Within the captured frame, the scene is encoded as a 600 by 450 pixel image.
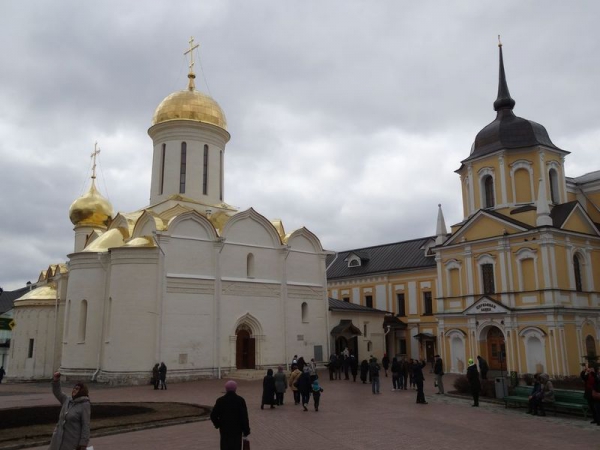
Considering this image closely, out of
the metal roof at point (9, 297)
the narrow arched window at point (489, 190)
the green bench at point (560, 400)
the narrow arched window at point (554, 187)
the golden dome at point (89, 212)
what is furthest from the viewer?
the metal roof at point (9, 297)

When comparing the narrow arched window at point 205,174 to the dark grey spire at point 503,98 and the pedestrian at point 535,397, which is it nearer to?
the dark grey spire at point 503,98

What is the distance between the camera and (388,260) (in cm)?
4409

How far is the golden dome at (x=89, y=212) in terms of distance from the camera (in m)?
34.3

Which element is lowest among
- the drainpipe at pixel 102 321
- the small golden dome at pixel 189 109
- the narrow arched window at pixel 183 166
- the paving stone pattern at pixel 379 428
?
the paving stone pattern at pixel 379 428

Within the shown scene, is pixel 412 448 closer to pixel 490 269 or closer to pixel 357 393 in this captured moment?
pixel 357 393

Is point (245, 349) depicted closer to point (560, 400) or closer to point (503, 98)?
point (560, 400)

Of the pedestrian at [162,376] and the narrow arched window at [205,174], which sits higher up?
the narrow arched window at [205,174]

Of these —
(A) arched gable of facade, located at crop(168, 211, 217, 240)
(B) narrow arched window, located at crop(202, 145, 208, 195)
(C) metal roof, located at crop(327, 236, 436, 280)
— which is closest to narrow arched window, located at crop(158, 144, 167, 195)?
(B) narrow arched window, located at crop(202, 145, 208, 195)

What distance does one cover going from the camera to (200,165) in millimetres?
30641

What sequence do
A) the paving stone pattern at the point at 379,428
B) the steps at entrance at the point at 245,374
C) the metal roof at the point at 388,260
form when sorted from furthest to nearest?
the metal roof at the point at 388,260, the steps at entrance at the point at 245,374, the paving stone pattern at the point at 379,428

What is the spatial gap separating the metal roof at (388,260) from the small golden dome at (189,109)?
1898cm

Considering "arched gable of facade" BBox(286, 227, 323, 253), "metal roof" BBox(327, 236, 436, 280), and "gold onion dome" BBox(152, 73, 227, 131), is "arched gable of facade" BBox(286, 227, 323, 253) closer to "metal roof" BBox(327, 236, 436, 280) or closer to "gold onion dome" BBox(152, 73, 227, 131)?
"gold onion dome" BBox(152, 73, 227, 131)

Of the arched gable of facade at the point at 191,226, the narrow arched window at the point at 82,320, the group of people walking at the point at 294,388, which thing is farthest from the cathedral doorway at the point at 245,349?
the group of people walking at the point at 294,388

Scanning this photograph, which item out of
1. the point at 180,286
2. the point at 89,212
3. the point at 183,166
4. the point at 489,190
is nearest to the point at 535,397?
the point at 180,286
